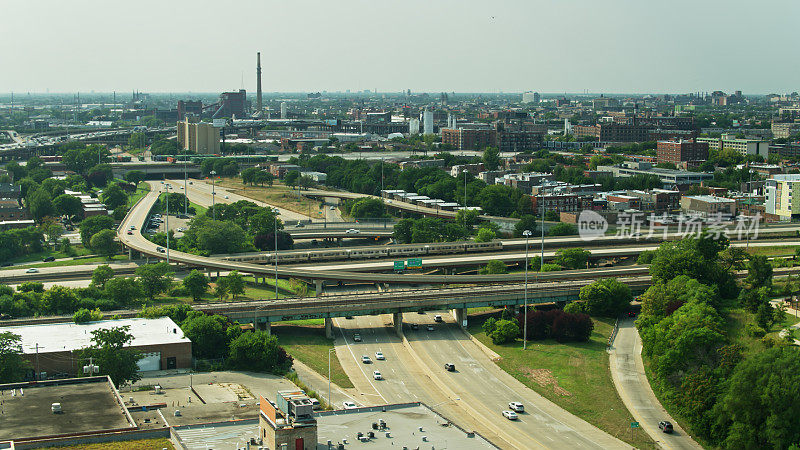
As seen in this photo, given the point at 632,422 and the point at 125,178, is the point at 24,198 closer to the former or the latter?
the point at 125,178

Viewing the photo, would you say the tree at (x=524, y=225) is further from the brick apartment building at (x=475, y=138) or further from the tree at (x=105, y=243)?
the brick apartment building at (x=475, y=138)

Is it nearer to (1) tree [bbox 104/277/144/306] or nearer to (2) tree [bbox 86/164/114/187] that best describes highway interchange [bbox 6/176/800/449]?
(1) tree [bbox 104/277/144/306]

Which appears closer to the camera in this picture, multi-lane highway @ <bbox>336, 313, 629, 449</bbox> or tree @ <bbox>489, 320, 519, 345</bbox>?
multi-lane highway @ <bbox>336, 313, 629, 449</bbox>

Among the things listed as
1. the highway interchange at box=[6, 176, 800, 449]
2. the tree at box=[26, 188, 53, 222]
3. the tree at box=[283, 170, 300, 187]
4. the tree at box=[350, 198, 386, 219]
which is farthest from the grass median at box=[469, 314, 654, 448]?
the tree at box=[283, 170, 300, 187]

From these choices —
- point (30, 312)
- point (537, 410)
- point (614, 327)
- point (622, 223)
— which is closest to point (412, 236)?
point (622, 223)

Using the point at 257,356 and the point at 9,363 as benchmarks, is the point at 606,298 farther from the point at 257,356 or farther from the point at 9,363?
the point at 9,363
